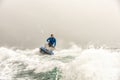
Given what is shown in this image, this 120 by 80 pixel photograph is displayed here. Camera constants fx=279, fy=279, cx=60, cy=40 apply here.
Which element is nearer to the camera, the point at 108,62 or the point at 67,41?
the point at 108,62

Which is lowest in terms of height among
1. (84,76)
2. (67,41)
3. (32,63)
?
(84,76)

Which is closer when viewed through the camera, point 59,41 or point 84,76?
point 84,76

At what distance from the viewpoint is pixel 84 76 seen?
11984 millimetres

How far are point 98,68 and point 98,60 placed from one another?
3.30 feet

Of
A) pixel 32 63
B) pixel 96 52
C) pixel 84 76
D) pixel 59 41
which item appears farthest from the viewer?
pixel 59 41

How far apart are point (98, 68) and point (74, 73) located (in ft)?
3.64

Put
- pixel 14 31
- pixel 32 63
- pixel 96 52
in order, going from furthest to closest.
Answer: pixel 14 31
pixel 32 63
pixel 96 52

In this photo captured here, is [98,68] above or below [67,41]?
below

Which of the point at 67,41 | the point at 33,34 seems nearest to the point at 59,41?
the point at 67,41

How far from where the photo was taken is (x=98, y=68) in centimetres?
1254

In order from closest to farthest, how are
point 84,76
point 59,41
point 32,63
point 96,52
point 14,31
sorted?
point 84,76 → point 96,52 → point 32,63 → point 59,41 → point 14,31

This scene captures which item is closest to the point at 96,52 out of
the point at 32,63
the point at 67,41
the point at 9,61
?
the point at 32,63

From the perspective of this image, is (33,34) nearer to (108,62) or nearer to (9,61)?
(9,61)

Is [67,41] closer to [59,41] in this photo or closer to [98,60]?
[59,41]
